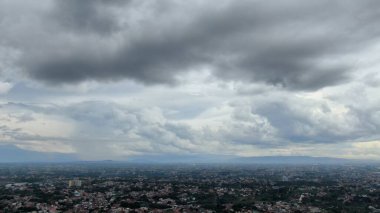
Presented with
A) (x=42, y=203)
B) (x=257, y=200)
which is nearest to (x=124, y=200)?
(x=42, y=203)

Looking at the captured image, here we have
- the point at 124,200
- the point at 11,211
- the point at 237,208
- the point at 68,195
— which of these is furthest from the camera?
the point at 68,195

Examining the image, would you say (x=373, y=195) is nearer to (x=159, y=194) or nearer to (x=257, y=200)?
(x=257, y=200)

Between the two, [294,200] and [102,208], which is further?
[294,200]

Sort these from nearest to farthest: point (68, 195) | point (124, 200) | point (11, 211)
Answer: point (11, 211) → point (124, 200) → point (68, 195)

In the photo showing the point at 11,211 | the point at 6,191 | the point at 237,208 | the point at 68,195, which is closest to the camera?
the point at 11,211

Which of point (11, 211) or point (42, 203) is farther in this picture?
point (42, 203)

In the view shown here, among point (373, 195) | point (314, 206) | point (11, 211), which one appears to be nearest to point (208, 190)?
point (314, 206)

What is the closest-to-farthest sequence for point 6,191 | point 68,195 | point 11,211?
point 11,211, point 68,195, point 6,191

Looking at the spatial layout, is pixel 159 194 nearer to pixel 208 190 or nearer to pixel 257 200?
pixel 208 190
